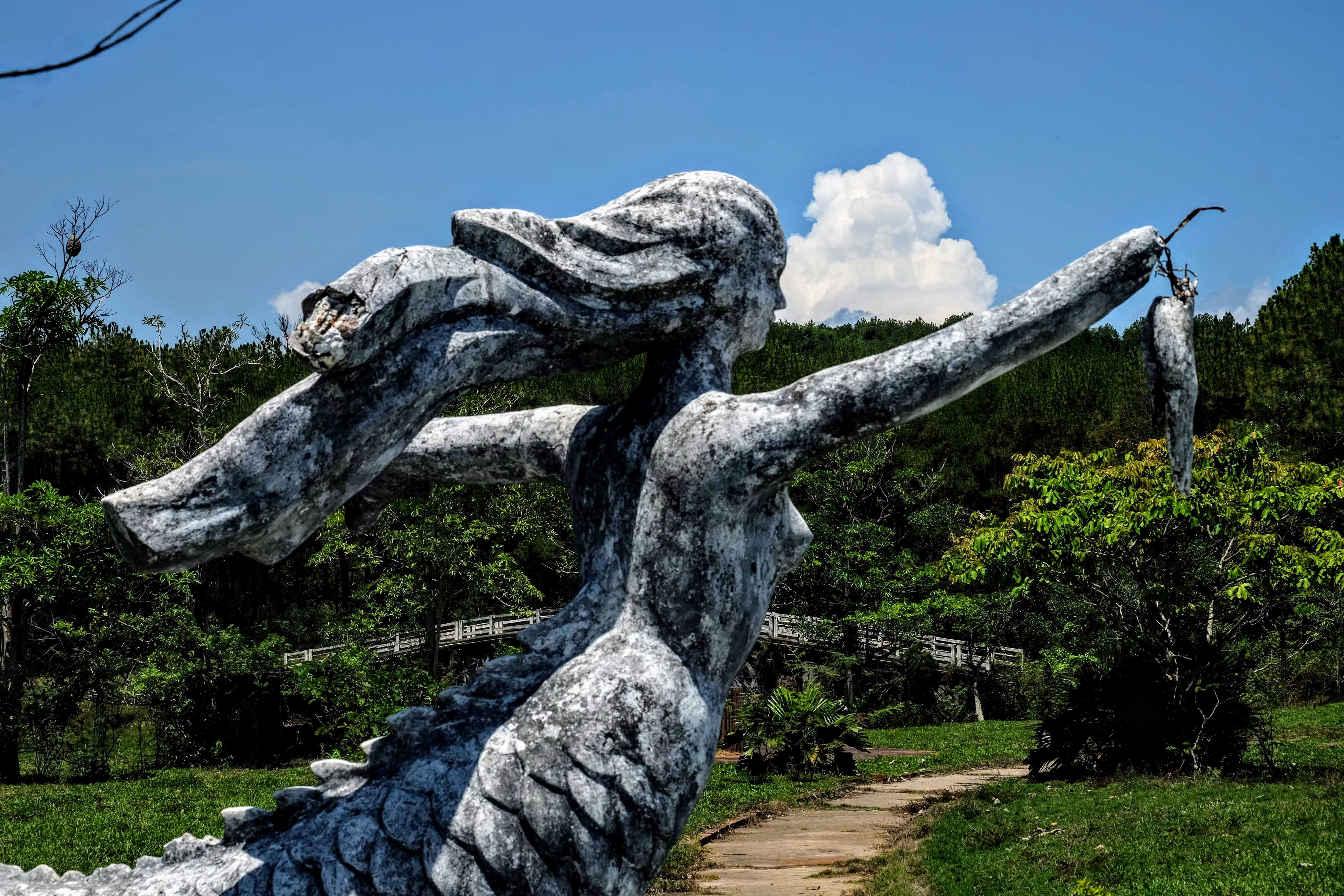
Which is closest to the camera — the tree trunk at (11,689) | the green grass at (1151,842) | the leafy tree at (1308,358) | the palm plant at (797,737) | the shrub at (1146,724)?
the green grass at (1151,842)

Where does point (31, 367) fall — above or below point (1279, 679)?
above

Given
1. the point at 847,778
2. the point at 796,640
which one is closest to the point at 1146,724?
the point at 847,778

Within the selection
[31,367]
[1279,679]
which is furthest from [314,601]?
[1279,679]

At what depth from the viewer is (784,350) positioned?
29.8 m

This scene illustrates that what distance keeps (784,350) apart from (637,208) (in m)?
27.6

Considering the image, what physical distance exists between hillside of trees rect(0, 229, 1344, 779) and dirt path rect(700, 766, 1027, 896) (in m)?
2.61

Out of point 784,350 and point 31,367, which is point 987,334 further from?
point 784,350

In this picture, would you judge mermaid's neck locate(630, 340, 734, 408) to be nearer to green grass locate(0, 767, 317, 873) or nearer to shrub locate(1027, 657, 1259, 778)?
green grass locate(0, 767, 317, 873)

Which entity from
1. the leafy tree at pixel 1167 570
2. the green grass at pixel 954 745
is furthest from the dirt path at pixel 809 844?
the green grass at pixel 954 745

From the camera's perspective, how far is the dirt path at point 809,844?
312 inches

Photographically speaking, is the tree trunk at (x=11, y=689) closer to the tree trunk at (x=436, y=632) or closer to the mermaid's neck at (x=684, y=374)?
the tree trunk at (x=436, y=632)

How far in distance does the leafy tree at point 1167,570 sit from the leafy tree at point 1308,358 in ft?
→ 33.1

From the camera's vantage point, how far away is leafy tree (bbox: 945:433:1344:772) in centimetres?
1227

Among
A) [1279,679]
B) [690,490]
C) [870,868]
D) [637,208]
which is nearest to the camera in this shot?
[690,490]
